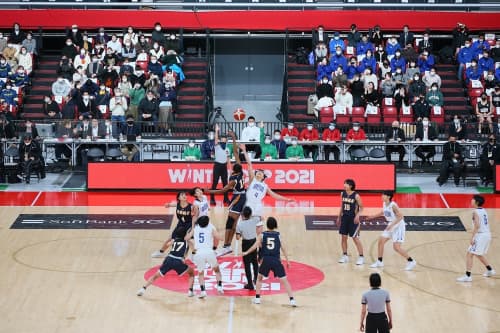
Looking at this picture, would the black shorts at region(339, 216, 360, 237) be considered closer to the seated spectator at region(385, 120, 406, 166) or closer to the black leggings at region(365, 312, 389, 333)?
the black leggings at region(365, 312, 389, 333)

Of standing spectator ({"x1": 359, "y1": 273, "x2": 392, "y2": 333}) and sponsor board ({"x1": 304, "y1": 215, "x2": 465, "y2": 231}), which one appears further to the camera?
sponsor board ({"x1": 304, "y1": 215, "x2": 465, "y2": 231})

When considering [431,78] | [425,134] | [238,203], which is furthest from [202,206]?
[431,78]

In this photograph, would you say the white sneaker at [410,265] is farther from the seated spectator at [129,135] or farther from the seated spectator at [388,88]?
the seated spectator at [388,88]

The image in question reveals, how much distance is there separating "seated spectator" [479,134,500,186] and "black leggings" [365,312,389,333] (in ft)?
51.4

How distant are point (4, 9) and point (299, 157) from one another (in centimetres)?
1572

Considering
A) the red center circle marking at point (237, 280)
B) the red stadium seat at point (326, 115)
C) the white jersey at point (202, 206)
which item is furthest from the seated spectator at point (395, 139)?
the white jersey at point (202, 206)

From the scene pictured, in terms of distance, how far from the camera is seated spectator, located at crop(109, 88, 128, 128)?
110 feet

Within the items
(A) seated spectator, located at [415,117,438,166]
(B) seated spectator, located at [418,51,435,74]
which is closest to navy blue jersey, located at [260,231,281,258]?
(A) seated spectator, located at [415,117,438,166]

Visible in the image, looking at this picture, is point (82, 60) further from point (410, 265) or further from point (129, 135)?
point (410, 265)

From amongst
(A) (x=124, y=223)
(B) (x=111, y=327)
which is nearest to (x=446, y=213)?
(A) (x=124, y=223)

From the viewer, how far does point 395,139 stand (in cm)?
3219

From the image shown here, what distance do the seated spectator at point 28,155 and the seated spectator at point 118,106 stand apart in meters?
3.39

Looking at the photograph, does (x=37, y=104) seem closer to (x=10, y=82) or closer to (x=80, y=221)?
(x=10, y=82)

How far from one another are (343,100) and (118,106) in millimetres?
7548
